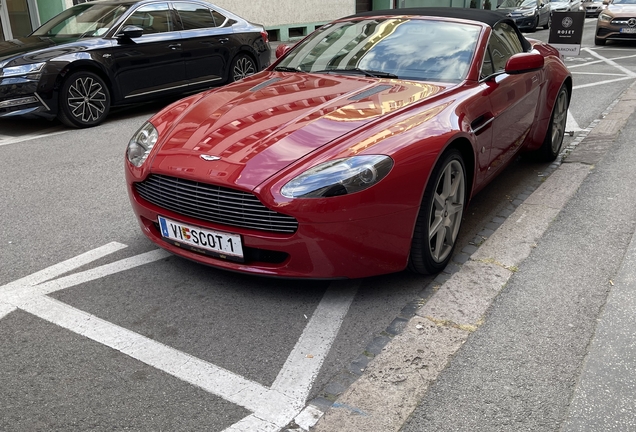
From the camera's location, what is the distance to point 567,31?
9.21 metres

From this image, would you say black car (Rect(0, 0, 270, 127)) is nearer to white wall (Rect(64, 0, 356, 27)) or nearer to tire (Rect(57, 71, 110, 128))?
tire (Rect(57, 71, 110, 128))

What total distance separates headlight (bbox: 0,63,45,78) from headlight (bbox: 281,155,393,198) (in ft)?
17.5

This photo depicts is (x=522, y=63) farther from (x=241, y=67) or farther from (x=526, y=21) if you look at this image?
(x=526, y=21)

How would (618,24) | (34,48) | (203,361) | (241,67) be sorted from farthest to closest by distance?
(618,24)
(241,67)
(34,48)
(203,361)

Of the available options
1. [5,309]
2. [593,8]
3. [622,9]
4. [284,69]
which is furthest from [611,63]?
[593,8]

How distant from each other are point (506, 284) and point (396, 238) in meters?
0.76

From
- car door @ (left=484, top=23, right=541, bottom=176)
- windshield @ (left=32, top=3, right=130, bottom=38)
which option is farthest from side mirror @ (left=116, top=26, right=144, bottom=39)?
car door @ (left=484, top=23, right=541, bottom=176)

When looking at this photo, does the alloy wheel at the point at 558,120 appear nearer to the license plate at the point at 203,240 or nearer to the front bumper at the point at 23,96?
the license plate at the point at 203,240

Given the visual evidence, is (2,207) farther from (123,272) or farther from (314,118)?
(314,118)

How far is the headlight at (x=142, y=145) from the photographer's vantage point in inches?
144

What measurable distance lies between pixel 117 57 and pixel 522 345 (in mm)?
6567

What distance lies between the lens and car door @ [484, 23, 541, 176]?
4367 mm

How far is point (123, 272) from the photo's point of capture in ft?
12.3

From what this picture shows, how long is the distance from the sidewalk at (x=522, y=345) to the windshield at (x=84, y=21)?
6.06 metres
